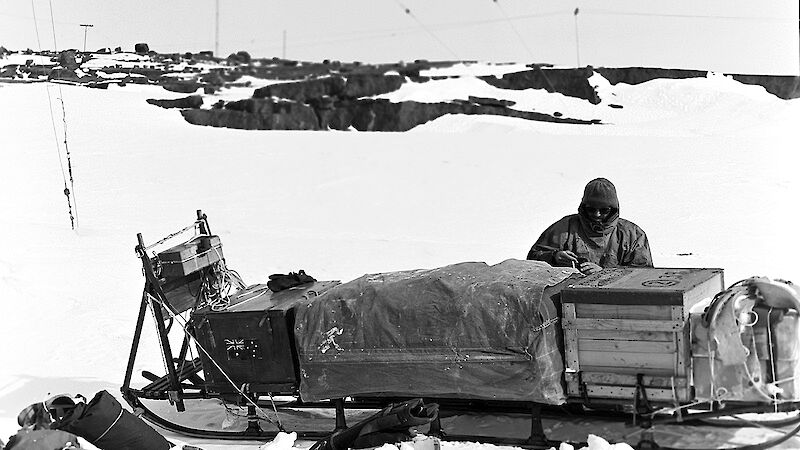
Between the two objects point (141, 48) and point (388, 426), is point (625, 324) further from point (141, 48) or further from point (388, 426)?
point (141, 48)

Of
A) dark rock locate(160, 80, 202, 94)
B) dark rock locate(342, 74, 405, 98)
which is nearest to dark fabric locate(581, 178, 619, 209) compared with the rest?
dark rock locate(160, 80, 202, 94)

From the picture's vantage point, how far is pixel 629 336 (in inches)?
203

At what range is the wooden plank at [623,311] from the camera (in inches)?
199

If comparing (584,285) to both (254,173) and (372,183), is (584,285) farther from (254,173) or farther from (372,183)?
(254,173)

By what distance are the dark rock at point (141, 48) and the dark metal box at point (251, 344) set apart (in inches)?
334

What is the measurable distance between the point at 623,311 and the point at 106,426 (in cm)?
262

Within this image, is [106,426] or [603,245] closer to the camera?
[106,426]

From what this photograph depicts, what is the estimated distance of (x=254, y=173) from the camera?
17641 millimetres

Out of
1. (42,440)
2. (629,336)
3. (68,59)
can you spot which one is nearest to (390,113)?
(68,59)

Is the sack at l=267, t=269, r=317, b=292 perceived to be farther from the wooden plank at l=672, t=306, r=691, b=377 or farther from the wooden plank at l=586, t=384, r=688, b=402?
the wooden plank at l=672, t=306, r=691, b=377

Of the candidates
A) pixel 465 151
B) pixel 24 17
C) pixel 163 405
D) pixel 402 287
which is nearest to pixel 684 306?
pixel 402 287

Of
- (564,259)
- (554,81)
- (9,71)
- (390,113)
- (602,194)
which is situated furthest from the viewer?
(390,113)

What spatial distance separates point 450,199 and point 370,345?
10002 mm

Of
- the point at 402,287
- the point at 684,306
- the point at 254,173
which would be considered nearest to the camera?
the point at 684,306
